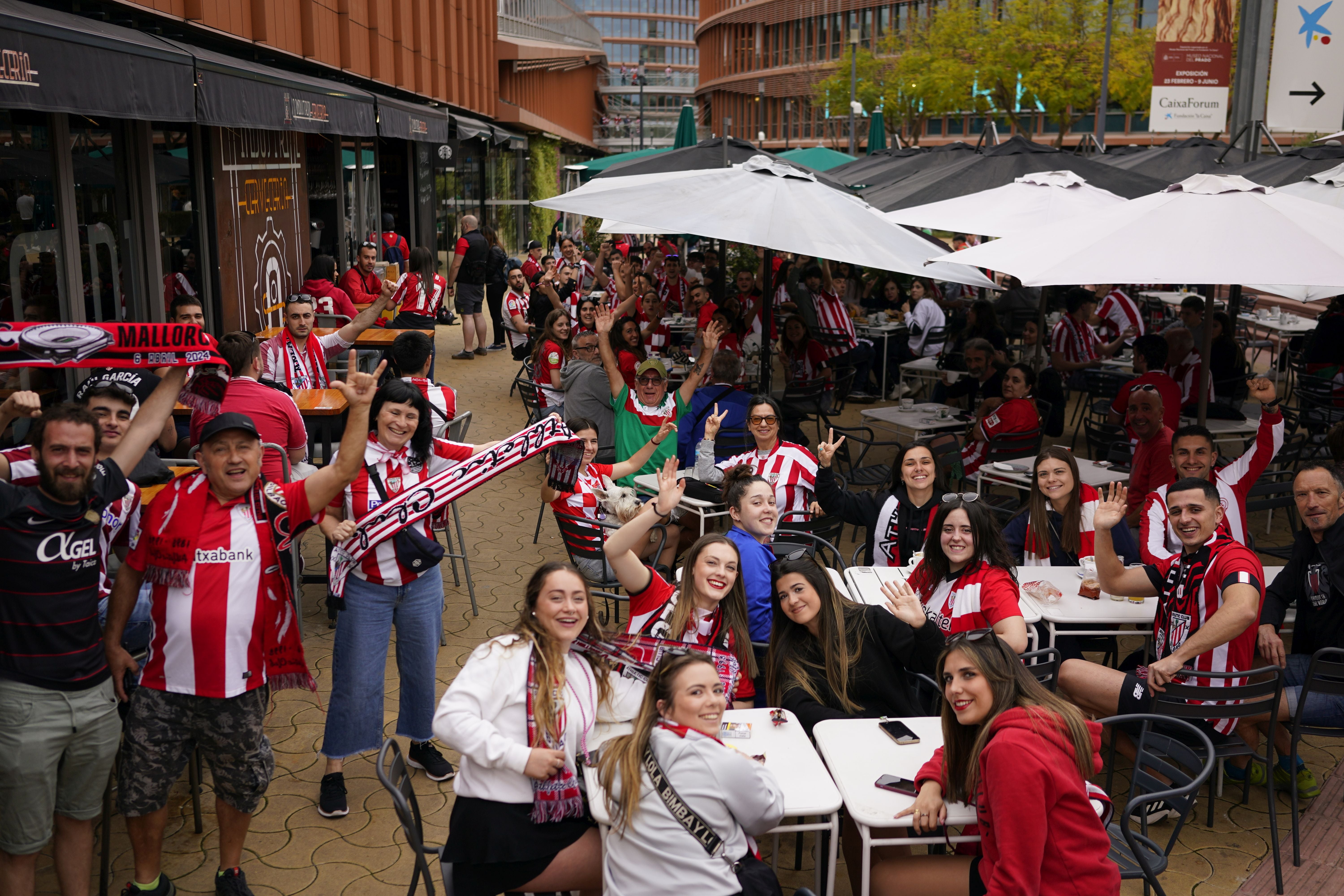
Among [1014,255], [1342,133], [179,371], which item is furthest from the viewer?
[1342,133]

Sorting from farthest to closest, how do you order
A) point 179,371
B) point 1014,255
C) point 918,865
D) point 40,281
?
point 40,281, point 1014,255, point 179,371, point 918,865

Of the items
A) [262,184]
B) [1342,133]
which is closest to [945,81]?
[1342,133]

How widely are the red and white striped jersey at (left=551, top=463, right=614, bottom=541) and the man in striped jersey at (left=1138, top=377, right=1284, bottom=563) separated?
2864 mm

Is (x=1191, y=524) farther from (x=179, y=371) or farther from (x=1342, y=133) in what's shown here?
(x=1342, y=133)

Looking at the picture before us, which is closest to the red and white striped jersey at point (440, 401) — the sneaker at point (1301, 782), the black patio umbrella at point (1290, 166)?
the sneaker at point (1301, 782)

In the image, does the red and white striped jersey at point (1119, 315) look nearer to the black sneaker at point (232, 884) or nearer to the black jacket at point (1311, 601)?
the black jacket at point (1311, 601)

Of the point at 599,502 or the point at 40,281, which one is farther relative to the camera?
the point at 40,281

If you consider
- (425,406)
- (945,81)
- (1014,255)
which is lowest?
(425,406)

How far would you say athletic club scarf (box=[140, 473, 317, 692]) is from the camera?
12.5ft

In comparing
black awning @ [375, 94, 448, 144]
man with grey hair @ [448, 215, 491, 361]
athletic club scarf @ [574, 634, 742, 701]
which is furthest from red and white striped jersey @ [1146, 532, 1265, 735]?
man with grey hair @ [448, 215, 491, 361]

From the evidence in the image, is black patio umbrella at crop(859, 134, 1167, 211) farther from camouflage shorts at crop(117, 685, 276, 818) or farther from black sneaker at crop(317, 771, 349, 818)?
camouflage shorts at crop(117, 685, 276, 818)

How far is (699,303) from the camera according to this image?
13.4 meters

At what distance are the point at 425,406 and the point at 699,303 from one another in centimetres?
885

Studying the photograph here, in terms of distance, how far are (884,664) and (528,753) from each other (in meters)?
1.72
